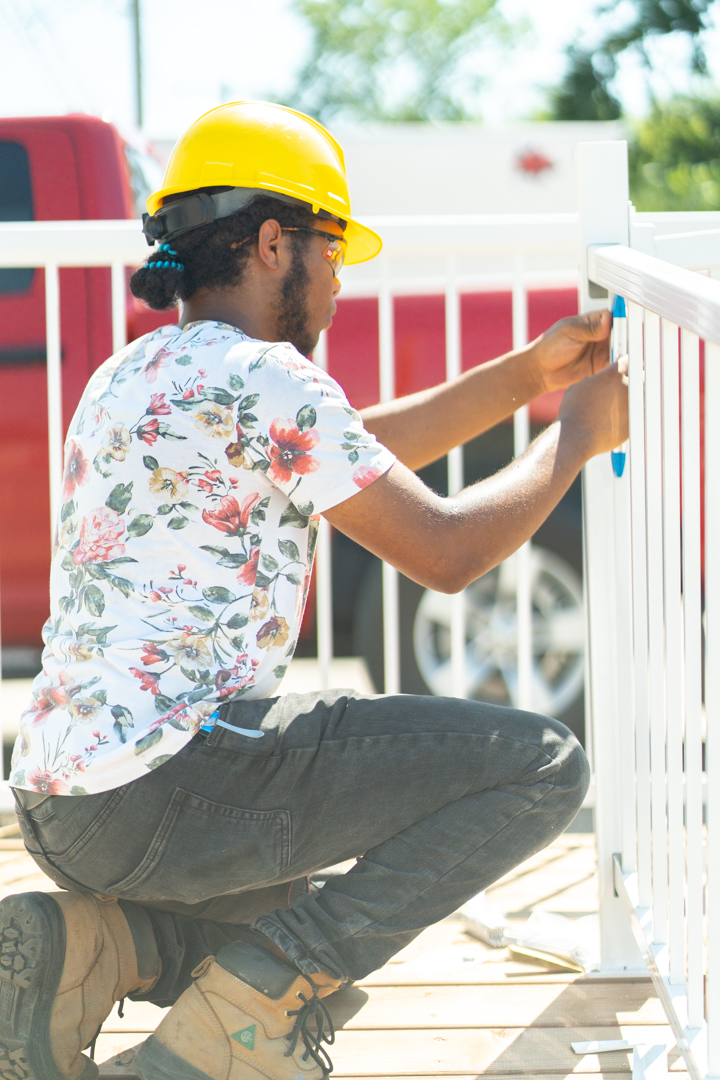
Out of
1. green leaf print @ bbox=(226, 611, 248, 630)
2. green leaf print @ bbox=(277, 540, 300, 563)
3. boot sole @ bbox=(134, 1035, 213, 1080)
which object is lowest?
boot sole @ bbox=(134, 1035, 213, 1080)

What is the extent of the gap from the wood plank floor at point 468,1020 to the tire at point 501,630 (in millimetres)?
1426

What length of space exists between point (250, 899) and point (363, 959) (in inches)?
13.5

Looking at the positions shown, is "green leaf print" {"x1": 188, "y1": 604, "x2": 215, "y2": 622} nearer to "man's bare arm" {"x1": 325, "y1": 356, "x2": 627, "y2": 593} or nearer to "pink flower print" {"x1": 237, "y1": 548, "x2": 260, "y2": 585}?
"pink flower print" {"x1": 237, "y1": 548, "x2": 260, "y2": 585}

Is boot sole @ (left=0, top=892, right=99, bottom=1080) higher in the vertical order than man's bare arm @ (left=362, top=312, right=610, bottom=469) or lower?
lower

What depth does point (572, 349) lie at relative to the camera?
2018 millimetres

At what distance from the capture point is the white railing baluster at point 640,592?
5.40 feet

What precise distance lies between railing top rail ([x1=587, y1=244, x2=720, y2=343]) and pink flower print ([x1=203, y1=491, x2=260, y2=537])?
598 millimetres

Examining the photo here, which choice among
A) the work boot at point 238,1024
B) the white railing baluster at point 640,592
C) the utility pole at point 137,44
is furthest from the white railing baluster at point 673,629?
the utility pole at point 137,44

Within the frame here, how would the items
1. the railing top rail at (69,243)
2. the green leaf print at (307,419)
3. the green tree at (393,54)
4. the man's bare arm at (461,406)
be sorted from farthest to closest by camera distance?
the green tree at (393,54)
the railing top rail at (69,243)
the man's bare arm at (461,406)
the green leaf print at (307,419)

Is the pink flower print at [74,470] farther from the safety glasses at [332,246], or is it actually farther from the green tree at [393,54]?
the green tree at [393,54]

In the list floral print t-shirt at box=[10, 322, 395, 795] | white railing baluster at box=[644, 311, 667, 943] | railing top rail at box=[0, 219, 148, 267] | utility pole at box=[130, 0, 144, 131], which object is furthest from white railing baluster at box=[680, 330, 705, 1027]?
utility pole at box=[130, 0, 144, 131]

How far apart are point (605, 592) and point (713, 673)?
34.2 inches

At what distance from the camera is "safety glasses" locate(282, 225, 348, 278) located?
1667mm

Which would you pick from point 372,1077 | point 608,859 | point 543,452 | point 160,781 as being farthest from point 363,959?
point 543,452
